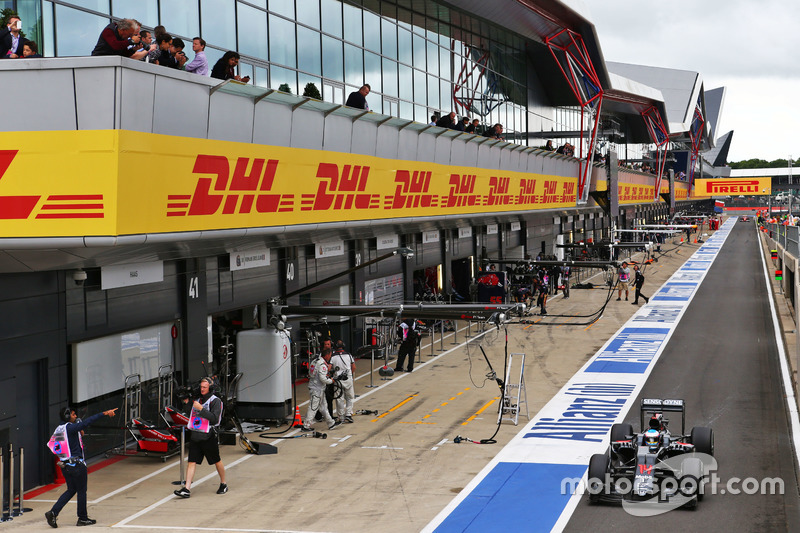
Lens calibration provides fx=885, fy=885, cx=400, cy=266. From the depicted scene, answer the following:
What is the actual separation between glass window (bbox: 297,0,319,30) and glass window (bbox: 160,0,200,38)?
5.07m

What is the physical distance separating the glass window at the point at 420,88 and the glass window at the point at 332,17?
6.24 m

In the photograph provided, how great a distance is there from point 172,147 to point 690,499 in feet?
31.3

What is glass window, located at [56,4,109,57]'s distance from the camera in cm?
1574

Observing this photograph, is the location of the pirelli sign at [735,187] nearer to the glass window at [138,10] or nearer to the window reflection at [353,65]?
the window reflection at [353,65]

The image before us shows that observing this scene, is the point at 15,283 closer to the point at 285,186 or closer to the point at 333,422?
the point at 285,186

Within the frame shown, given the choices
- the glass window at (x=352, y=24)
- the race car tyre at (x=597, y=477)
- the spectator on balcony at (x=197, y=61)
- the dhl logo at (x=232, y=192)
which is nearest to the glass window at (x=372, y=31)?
the glass window at (x=352, y=24)

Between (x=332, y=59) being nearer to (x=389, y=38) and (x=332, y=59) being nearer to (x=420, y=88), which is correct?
(x=389, y=38)

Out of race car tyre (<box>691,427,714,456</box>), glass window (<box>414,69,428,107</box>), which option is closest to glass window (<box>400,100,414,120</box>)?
Answer: glass window (<box>414,69,428,107</box>)

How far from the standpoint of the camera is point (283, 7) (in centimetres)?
2338

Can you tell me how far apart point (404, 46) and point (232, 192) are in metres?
17.3

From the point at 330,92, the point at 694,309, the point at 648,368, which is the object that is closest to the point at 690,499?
the point at 648,368

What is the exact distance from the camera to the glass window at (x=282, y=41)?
2280 cm

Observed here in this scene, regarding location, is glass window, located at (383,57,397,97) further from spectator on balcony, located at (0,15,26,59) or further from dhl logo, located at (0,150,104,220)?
dhl logo, located at (0,150,104,220)

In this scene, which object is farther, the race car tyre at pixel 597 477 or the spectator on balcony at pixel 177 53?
the spectator on balcony at pixel 177 53
